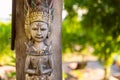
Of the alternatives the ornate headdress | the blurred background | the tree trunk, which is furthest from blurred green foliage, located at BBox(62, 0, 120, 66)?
the ornate headdress

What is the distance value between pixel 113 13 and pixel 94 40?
714mm

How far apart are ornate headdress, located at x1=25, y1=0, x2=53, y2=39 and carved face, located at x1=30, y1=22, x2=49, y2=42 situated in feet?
0.10

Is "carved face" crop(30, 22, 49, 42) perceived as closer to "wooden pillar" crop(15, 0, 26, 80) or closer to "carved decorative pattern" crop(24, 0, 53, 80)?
"carved decorative pattern" crop(24, 0, 53, 80)

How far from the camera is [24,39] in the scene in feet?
6.47

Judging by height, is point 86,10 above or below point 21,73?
above

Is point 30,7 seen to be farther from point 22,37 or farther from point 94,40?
point 94,40

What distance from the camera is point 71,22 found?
18.6ft

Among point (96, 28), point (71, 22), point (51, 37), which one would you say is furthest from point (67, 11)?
point (51, 37)

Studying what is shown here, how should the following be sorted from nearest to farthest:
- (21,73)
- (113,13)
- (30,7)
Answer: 1. (30,7)
2. (21,73)
3. (113,13)

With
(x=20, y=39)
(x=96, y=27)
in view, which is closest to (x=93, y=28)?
(x=96, y=27)

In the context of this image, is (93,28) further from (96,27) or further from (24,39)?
(24,39)

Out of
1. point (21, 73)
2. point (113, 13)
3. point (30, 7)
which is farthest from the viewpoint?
point (113, 13)

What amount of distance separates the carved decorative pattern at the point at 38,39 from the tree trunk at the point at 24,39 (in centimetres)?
6

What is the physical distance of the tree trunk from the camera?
1978 mm
